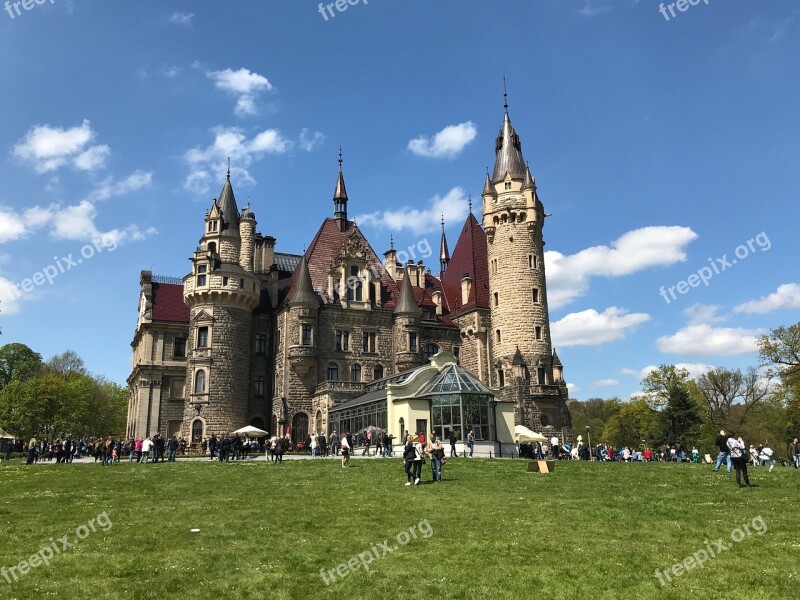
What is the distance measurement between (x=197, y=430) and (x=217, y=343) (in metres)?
6.87

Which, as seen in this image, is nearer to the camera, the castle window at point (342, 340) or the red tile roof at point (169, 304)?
the castle window at point (342, 340)

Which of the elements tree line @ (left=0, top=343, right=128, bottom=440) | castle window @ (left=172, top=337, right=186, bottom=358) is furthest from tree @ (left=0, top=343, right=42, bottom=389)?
castle window @ (left=172, top=337, right=186, bottom=358)

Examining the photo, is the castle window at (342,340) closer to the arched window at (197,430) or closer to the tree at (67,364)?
the arched window at (197,430)

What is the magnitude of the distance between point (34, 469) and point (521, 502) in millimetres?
22756

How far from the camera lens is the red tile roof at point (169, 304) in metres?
59.1

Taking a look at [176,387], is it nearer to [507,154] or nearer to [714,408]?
[507,154]

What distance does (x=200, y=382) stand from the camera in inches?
2060

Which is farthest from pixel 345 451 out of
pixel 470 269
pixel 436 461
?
Answer: pixel 470 269

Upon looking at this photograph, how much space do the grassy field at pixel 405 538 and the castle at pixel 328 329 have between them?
2854cm

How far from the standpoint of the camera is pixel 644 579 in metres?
10.1

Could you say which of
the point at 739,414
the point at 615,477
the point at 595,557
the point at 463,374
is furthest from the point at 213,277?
the point at 739,414

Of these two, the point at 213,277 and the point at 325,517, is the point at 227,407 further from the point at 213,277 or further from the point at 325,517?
the point at 325,517

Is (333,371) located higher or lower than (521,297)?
lower

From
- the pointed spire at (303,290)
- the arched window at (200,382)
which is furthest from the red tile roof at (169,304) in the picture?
the pointed spire at (303,290)
